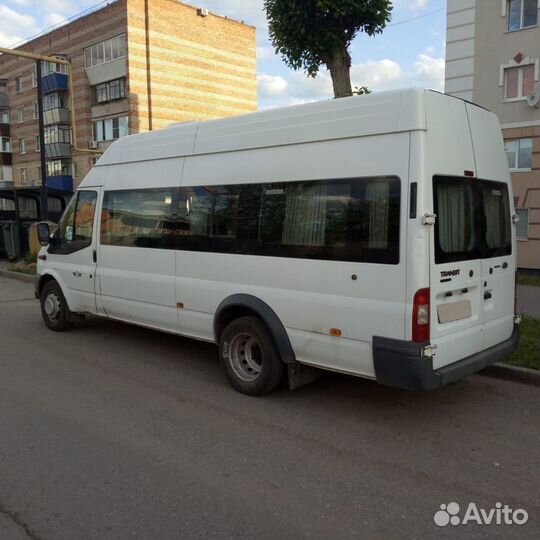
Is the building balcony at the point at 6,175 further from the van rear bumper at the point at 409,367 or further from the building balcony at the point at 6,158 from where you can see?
the van rear bumper at the point at 409,367

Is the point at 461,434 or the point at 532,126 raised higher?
the point at 532,126

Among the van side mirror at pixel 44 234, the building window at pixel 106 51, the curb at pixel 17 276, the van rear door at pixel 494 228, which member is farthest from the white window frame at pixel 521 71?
the building window at pixel 106 51

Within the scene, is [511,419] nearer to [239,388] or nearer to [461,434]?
[461,434]

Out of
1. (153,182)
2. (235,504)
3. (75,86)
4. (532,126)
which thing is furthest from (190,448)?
(75,86)

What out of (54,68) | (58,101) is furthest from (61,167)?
(54,68)

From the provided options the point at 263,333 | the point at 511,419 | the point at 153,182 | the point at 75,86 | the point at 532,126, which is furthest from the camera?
the point at 75,86

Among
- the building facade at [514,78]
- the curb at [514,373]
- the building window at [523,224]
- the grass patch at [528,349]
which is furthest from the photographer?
the building window at [523,224]

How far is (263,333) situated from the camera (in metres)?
4.84

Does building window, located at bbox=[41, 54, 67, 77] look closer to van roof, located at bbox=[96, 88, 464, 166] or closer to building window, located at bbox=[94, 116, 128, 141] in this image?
building window, located at bbox=[94, 116, 128, 141]

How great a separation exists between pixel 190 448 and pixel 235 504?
2.83 ft

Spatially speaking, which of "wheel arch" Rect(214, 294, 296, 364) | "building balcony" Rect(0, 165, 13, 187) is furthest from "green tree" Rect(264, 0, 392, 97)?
"building balcony" Rect(0, 165, 13, 187)

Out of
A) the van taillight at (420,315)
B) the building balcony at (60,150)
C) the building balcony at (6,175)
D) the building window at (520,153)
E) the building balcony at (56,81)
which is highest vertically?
the building balcony at (56,81)

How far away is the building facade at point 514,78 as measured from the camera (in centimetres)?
1405

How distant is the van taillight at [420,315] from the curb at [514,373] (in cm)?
219
